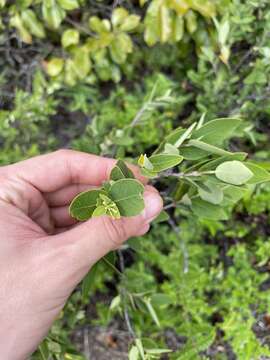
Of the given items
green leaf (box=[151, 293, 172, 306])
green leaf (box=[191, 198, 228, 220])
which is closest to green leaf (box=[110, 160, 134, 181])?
green leaf (box=[191, 198, 228, 220])

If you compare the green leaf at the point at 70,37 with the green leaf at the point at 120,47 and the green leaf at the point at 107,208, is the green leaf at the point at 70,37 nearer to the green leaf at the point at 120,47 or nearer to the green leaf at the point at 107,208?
the green leaf at the point at 120,47

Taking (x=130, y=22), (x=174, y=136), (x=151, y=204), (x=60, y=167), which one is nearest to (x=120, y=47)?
(x=130, y=22)

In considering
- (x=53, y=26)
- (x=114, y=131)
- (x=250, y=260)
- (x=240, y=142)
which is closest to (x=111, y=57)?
(x=53, y=26)

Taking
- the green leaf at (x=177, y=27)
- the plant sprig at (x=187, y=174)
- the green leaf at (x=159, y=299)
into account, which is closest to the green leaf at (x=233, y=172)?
the plant sprig at (x=187, y=174)

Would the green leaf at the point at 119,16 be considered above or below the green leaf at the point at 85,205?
above

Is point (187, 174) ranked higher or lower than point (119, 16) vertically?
lower

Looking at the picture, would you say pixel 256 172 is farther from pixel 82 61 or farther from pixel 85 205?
pixel 82 61
